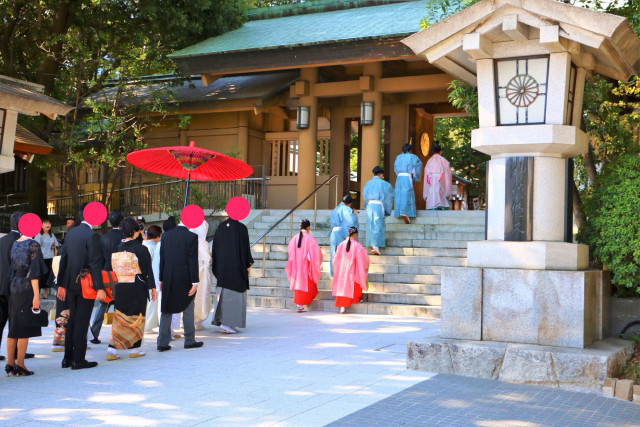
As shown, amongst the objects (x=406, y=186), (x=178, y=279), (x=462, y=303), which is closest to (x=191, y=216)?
(x=178, y=279)

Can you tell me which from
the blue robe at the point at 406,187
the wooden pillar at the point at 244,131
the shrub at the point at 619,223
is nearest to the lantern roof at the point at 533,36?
the shrub at the point at 619,223

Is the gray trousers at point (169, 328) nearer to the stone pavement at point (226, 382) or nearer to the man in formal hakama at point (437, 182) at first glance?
the stone pavement at point (226, 382)

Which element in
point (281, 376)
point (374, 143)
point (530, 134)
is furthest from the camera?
point (374, 143)

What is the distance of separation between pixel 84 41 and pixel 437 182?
32.3 ft

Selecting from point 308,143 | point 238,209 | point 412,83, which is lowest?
point 238,209

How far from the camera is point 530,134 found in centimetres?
710

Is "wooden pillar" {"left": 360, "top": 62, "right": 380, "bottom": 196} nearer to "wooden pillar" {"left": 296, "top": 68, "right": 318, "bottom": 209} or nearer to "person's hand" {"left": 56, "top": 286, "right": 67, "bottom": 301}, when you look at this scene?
"wooden pillar" {"left": 296, "top": 68, "right": 318, "bottom": 209}

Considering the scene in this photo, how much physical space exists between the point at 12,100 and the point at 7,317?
3.61 meters

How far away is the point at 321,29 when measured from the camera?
56.3 feet

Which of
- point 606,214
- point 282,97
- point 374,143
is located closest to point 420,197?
point 374,143

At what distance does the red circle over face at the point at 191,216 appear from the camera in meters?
8.48

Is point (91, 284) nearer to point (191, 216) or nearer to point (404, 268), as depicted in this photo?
point (191, 216)

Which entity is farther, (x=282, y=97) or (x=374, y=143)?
(x=282, y=97)

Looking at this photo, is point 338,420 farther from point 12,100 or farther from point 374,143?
point 374,143
